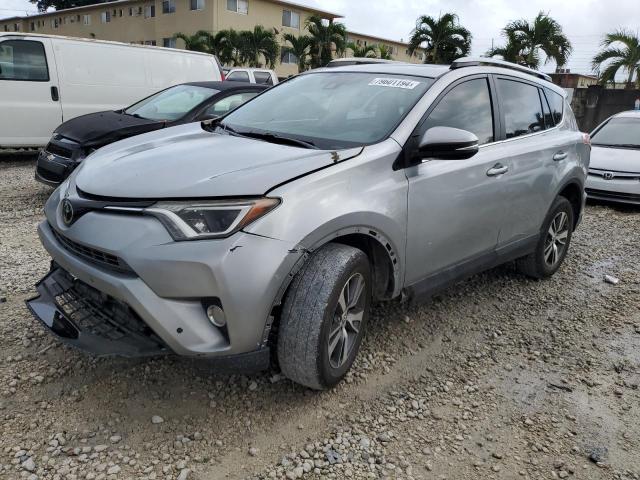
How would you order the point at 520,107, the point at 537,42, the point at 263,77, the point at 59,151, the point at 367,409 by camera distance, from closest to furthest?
1. the point at 367,409
2. the point at 520,107
3. the point at 59,151
4. the point at 263,77
5. the point at 537,42

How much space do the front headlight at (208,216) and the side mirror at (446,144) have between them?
106 centimetres

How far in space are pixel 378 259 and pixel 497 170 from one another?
120cm

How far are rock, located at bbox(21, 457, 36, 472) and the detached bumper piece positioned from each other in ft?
1.63

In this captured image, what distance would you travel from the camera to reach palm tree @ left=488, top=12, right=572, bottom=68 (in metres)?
20.8

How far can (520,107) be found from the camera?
413 cm

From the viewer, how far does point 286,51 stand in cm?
3334

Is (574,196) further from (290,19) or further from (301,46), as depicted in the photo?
(290,19)

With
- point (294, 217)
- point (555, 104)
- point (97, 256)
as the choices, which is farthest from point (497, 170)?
point (97, 256)

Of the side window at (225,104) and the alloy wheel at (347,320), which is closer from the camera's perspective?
the alloy wheel at (347,320)

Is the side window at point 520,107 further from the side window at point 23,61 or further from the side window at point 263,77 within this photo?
the side window at point 263,77

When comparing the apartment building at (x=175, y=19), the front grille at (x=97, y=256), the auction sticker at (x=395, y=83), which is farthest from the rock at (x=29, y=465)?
the apartment building at (x=175, y=19)

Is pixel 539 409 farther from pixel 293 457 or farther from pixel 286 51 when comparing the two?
pixel 286 51

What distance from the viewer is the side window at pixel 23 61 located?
8490 mm

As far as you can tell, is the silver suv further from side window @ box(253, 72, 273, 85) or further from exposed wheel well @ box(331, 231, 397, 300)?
side window @ box(253, 72, 273, 85)
